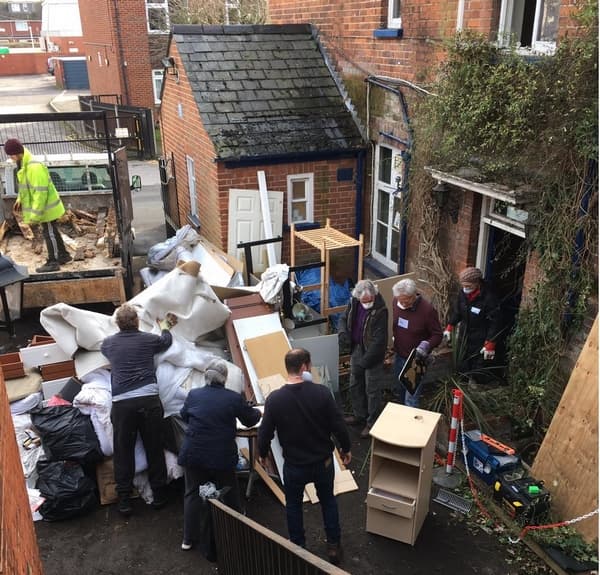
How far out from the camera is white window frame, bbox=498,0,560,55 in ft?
17.2

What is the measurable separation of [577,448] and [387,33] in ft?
18.0

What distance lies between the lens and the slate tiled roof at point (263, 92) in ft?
28.0

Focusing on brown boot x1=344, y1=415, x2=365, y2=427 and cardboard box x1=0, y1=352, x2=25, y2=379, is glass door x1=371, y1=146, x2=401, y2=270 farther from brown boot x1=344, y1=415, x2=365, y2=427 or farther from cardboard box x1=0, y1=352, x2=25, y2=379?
cardboard box x1=0, y1=352, x2=25, y2=379

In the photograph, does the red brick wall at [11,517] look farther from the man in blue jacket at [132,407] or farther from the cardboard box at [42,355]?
the cardboard box at [42,355]

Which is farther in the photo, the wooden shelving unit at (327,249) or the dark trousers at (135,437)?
the wooden shelving unit at (327,249)

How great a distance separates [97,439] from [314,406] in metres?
2.28

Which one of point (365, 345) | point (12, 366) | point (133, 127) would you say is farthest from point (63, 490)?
point (133, 127)

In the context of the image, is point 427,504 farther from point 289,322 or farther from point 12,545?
point 12,545

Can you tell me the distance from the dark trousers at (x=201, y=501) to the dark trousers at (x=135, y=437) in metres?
0.61

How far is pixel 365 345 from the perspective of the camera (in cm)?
588

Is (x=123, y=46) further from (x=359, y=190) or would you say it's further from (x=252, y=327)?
(x=252, y=327)

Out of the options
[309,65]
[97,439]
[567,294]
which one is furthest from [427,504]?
[309,65]

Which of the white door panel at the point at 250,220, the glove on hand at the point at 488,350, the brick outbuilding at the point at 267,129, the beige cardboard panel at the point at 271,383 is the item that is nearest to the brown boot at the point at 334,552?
the beige cardboard panel at the point at 271,383

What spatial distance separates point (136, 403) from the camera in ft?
16.1
